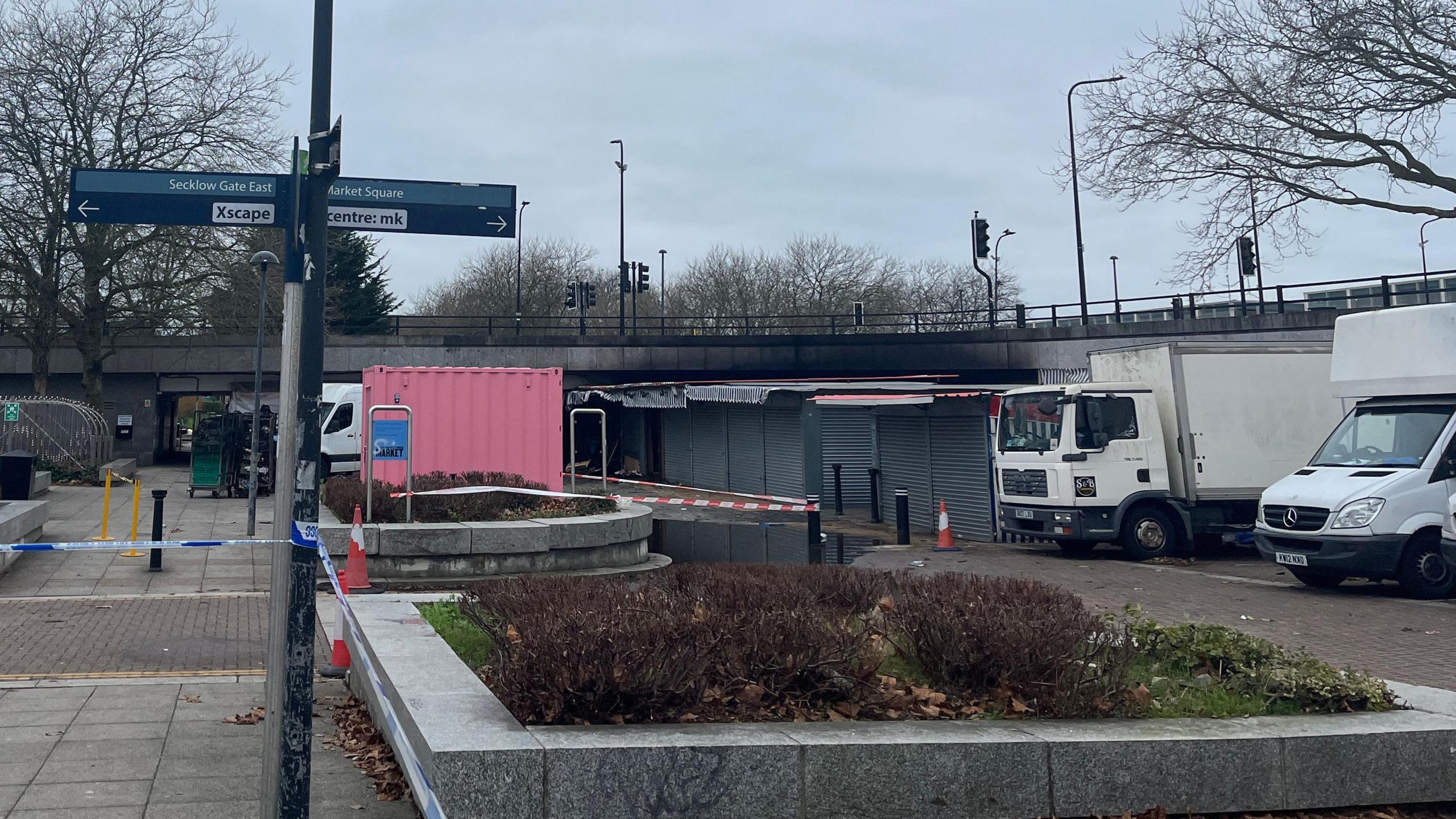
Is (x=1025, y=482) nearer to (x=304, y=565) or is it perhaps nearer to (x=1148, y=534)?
(x=1148, y=534)

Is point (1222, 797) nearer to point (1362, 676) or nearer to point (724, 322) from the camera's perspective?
point (1362, 676)

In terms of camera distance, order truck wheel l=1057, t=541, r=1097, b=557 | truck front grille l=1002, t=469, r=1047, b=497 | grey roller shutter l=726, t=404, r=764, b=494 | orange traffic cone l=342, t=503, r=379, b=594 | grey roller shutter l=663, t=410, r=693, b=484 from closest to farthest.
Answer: orange traffic cone l=342, t=503, r=379, b=594
truck front grille l=1002, t=469, r=1047, b=497
truck wheel l=1057, t=541, r=1097, b=557
grey roller shutter l=726, t=404, r=764, b=494
grey roller shutter l=663, t=410, r=693, b=484

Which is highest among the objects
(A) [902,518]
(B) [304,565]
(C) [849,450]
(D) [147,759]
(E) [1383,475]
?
(C) [849,450]

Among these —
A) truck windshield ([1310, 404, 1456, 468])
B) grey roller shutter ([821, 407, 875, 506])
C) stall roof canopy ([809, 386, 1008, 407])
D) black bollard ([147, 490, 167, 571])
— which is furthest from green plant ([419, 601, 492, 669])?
grey roller shutter ([821, 407, 875, 506])

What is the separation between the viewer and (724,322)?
207ft

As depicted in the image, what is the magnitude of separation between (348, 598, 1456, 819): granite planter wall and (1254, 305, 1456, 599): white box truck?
326 inches

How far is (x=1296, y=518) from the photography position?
44.6 feet

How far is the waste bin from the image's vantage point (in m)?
19.9

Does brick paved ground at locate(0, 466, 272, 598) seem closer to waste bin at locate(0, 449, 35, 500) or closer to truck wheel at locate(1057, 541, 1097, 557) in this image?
waste bin at locate(0, 449, 35, 500)

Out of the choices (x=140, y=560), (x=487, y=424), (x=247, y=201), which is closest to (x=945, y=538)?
(x=487, y=424)

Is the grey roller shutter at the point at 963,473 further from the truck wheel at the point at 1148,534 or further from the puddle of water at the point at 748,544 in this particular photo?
the truck wheel at the point at 1148,534

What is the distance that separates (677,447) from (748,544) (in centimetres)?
1706

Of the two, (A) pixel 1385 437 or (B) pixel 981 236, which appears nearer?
(A) pixel 1385 437

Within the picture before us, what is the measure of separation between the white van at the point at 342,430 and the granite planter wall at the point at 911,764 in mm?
26485
